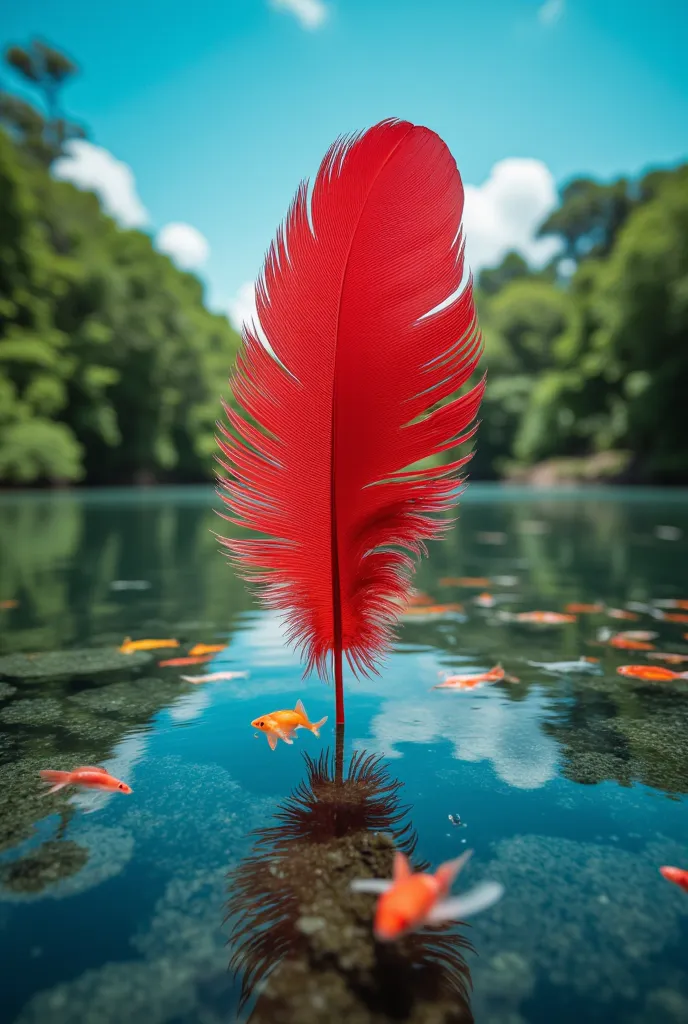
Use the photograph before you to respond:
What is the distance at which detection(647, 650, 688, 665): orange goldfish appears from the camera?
352cm

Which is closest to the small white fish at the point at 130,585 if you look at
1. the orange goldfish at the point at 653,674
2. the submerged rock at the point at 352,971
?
the orange goldfish at the point at 653,674

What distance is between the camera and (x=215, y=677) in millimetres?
3162

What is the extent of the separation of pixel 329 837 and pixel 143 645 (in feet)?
8.03

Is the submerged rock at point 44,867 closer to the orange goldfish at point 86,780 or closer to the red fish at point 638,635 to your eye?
the orange goldfish at point 86,780

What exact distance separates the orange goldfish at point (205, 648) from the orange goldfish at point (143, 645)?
0.52 ft

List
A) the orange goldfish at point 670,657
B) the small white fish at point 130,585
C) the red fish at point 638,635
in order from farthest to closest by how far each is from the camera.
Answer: the small white fish at point 130,585 < the red fish at point 638,635 < the orange goldfish at point 670,657

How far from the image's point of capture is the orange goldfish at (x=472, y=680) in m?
3.02

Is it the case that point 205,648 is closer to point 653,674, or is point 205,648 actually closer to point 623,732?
point 623,732

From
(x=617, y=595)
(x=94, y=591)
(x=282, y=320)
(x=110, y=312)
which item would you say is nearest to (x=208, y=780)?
(x=282, y=320)

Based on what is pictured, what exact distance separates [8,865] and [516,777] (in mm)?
1470

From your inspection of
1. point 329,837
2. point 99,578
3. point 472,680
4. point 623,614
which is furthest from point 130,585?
point 329,837

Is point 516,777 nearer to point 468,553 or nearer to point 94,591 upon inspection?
point 94,591

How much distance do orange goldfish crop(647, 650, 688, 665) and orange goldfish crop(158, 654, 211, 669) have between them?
2555 mm

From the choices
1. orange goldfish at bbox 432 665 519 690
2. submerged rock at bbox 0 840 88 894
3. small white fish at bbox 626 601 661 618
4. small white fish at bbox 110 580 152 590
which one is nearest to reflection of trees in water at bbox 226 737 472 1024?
submerged rock at bbox 0 840 88 894
